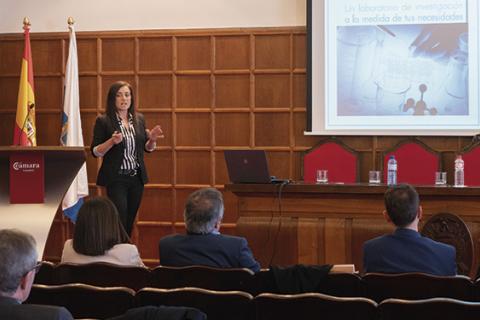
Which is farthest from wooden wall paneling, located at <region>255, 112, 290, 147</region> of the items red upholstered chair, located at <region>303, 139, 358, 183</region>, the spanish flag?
the spanish flag

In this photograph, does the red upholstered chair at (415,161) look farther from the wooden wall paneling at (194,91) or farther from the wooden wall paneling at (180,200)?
the wooden wall paneling at (180,200)

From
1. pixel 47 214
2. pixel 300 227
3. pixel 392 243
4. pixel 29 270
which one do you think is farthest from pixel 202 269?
pixel 300 227

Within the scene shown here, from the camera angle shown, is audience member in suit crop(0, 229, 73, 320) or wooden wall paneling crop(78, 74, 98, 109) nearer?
audience member in suit crop(0, 229, 73, 320)

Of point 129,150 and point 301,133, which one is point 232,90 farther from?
point 129,150

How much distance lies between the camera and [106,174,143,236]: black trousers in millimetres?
5668

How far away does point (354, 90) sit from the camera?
723 centimetres

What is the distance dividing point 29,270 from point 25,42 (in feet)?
19.2

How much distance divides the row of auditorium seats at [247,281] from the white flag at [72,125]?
3.98 m

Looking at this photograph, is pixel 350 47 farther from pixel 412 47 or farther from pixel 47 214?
pixel 47 214

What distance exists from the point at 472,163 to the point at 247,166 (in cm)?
233

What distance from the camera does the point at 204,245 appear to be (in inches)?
136

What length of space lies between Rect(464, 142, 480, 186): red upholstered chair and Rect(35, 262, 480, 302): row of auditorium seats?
396 cm

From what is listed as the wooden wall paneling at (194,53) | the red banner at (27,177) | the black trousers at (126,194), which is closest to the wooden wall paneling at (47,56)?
the wooden wall paneling at (194,53)

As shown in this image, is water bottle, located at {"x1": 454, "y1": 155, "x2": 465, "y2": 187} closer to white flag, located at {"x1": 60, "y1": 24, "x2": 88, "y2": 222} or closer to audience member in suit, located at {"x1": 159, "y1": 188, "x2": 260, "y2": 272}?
audience member in suit, located at {"x1": 159, "y1": 188, "x2": 260, "y2": 272}
